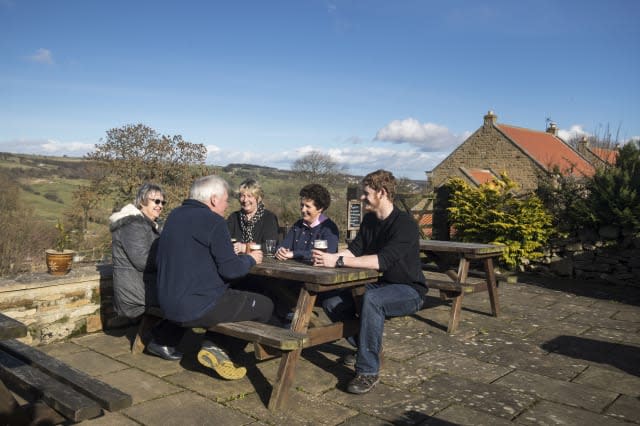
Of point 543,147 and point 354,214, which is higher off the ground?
point 543,147

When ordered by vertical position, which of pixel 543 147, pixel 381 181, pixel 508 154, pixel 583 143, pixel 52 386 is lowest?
pixel 52 386

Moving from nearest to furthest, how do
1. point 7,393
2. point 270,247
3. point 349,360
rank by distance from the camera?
point 7,393
point 349,360
point 270,247

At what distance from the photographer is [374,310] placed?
11.8 feet

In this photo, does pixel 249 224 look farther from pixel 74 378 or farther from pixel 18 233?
pixel 18 233

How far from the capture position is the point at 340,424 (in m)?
2.96

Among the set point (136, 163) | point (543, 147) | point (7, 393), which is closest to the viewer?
point (7, 393)

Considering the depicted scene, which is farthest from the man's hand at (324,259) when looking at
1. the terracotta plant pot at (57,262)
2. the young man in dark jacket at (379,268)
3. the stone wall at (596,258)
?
the stone wall at (596,258)

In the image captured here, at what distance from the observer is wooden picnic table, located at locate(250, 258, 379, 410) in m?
3.14

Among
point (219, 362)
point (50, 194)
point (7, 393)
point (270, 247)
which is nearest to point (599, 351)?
point (270, 247)

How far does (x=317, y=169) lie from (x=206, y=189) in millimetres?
24184

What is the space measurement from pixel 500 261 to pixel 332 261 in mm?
5685

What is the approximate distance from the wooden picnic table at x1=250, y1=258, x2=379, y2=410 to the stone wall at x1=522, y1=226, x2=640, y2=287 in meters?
5.58

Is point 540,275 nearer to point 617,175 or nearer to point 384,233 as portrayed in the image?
point 617,175

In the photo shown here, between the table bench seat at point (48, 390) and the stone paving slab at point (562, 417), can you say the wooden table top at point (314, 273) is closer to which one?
the stone paving slab at point (562, 417)
